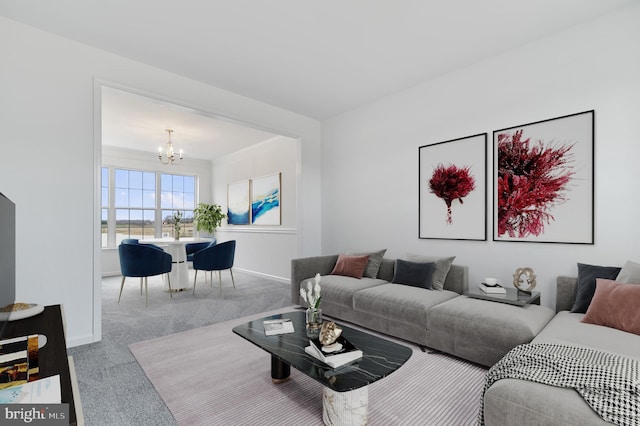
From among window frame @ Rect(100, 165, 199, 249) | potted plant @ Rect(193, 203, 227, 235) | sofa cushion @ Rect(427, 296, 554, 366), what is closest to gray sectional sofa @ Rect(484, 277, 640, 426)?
sofa cushion @ Rect(427, 296, 554, 366)

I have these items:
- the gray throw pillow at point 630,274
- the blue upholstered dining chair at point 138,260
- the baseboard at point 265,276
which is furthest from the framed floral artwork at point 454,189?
the blue upholstered dining chair at point 138,260

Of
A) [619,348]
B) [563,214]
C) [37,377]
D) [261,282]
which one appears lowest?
[261,282]

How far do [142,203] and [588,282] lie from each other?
7.72 meters

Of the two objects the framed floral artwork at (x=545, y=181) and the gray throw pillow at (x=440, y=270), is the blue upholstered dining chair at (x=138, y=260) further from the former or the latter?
the framed floral artwork at (x=545, y=181)

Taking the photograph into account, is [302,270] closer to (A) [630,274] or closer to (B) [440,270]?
(B) [440,270]

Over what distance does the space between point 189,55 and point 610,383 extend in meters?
3.94

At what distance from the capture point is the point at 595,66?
265 centimetres

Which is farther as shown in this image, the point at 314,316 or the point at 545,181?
the point at 545,181

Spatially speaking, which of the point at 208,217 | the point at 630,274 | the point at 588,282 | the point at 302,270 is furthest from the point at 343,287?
the point at 208,217

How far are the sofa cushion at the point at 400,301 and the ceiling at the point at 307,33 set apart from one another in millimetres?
2400

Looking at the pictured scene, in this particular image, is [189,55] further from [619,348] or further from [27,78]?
[619,348]

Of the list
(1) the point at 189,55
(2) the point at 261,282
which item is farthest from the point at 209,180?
(1) the point at 189,55

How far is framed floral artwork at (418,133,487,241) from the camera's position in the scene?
Result: 3342mm

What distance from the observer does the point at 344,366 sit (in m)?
1.73
